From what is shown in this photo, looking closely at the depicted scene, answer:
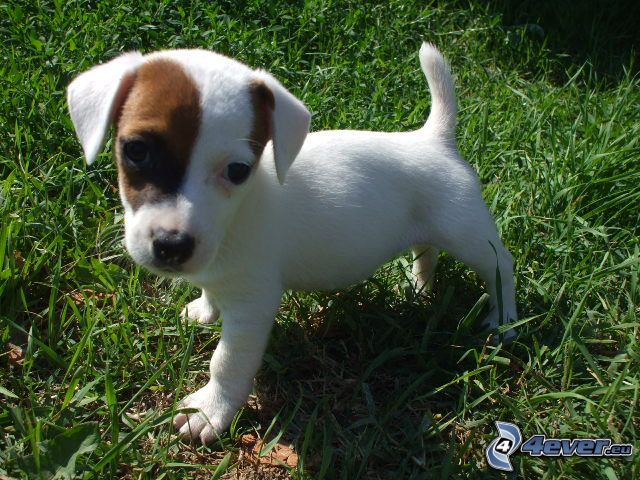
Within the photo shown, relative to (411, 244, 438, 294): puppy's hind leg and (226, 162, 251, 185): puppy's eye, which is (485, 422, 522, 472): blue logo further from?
(226, 162, 251, 185): puppy's eye

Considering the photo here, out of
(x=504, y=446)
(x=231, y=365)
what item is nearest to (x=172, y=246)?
(x=231, y=365)

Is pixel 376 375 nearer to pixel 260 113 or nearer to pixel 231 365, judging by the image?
pixel 231 365

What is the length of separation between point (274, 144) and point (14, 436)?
1.66m

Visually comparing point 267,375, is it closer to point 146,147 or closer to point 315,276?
point 315,276

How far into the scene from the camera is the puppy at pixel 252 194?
2568mm

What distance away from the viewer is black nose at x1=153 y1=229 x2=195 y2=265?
2521 millimetres

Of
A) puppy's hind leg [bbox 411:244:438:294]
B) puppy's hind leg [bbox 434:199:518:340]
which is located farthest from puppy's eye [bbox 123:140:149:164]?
puppy's hind leg [bbox 411:244:438:294]

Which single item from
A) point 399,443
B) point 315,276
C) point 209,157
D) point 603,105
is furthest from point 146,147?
point 603,105

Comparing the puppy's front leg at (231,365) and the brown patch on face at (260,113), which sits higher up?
the brown patch on face at (260,113)

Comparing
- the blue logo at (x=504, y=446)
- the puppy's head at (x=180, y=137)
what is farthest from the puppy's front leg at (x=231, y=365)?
the blue logo at (x=504, y=446)

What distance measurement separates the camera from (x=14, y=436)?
3018mm

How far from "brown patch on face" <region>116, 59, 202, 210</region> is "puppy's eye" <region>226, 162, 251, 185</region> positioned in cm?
18

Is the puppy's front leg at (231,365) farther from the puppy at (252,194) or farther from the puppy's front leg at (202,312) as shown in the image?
the puppy's front leg at (202,312)

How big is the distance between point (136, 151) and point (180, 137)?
20cm
